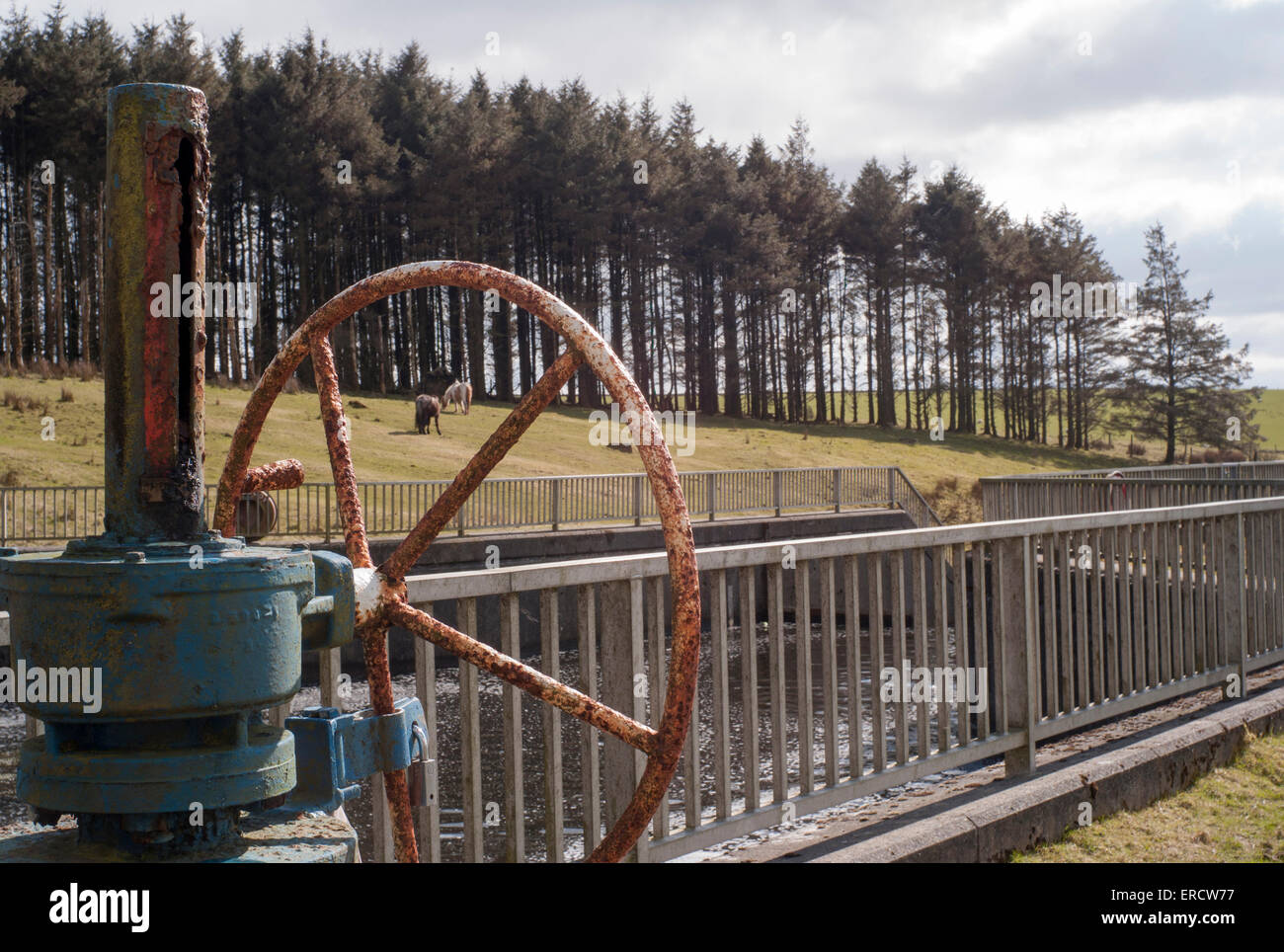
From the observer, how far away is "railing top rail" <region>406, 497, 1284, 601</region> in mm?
3033

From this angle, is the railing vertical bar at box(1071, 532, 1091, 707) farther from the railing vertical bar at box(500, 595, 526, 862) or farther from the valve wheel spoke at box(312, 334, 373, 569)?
the valve wheel spoke at box(312, 334, 373, 569)

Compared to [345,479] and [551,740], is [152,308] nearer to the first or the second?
[345,479]

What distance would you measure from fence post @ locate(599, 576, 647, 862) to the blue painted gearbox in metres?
1.86

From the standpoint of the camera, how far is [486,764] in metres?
12.3

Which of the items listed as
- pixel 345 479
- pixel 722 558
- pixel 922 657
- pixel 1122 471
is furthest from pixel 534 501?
pixel 345 479

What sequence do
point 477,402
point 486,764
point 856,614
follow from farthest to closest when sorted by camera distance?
point 477,402 → point 486,764 → point 856,614

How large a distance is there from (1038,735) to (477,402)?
157 ft

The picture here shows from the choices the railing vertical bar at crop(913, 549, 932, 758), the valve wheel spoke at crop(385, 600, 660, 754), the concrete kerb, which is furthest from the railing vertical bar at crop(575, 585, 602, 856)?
the railing vertical bar at crop(913, 549, 932, 758)

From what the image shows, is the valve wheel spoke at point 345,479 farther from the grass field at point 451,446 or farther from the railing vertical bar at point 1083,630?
the grass field at point 451,446

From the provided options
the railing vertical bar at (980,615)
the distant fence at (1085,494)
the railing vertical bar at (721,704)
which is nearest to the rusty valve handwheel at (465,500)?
the railing vertical bar at (721,704)

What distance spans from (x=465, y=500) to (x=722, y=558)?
164cm

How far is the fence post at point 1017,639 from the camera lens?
498 centimetres
